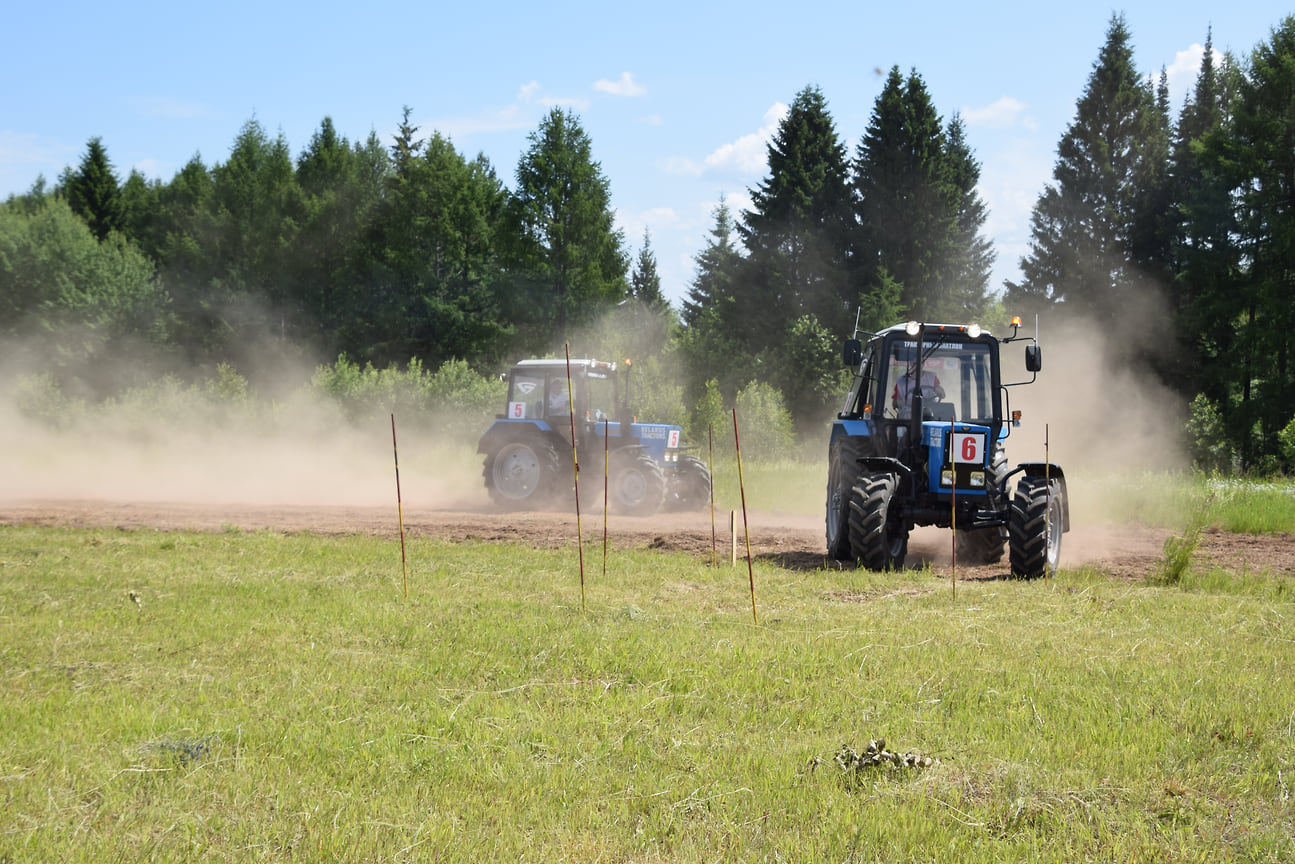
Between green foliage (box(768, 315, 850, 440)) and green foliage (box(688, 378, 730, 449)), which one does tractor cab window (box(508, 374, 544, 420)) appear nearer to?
green foliage (box(688, 378, 730, 449))

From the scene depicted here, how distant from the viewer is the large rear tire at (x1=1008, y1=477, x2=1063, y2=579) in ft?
33.1

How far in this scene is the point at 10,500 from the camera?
18766 millimetres

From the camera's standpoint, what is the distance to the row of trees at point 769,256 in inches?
1292

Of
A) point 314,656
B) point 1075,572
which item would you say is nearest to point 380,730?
point 314,656

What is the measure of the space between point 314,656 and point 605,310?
4023cm

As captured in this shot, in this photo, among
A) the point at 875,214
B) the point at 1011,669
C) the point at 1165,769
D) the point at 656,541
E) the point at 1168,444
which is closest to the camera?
the point at 1165,769

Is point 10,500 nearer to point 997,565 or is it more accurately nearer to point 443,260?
point 997,565

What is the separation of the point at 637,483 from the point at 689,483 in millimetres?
1104

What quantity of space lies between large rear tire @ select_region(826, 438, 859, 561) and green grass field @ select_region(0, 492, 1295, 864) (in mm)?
1673

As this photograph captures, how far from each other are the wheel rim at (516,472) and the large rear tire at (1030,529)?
9.24 m

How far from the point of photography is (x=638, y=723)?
5.45 m

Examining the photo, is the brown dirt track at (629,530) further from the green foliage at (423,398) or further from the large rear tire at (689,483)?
the green foliage at (423,398)

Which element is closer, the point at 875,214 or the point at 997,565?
the point at 997,565

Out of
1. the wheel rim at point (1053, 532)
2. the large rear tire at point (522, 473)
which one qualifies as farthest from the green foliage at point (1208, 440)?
the wheel rim at point (1053, 532)
